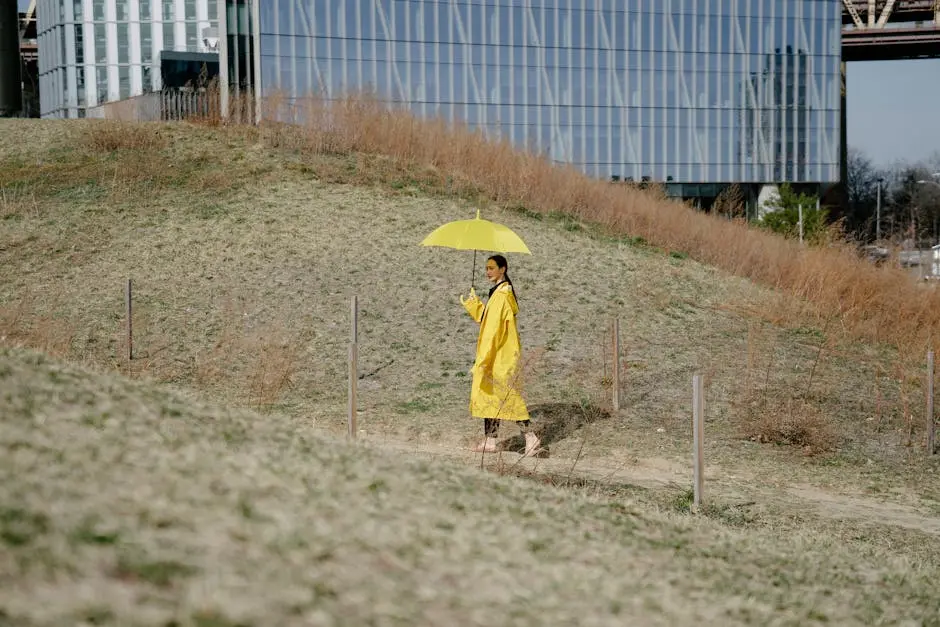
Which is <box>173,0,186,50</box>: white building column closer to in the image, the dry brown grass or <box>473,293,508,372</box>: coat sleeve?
the dry brown grass

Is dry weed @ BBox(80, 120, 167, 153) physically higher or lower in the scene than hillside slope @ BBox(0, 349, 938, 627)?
higher

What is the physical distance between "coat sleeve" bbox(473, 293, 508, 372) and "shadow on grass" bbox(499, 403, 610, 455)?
163 centimetres

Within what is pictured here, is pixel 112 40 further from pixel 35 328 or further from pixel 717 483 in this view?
pixel 717 483

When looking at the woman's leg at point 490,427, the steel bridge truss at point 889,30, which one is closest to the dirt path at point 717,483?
the woman's leg at point 490,427

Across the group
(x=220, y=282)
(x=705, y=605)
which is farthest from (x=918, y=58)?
(x=705, y=605)

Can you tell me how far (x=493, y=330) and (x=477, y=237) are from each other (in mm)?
1443

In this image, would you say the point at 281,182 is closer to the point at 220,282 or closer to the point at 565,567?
the point at 220,282

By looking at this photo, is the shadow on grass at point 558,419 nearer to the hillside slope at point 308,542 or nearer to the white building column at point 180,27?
the hillside slope at point 308,542

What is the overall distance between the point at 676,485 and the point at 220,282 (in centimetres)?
1237

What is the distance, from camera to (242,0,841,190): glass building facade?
62344 millimetres

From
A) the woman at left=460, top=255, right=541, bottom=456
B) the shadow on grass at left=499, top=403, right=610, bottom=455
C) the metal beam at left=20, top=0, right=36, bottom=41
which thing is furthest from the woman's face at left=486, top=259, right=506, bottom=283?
the metal beam at left=20, top=0, right=36, bottom=41

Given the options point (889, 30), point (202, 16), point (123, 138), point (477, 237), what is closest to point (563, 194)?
point (123, 138)

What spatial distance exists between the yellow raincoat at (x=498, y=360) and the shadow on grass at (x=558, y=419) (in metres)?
1.33

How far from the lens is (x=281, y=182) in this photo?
26.5 meters
